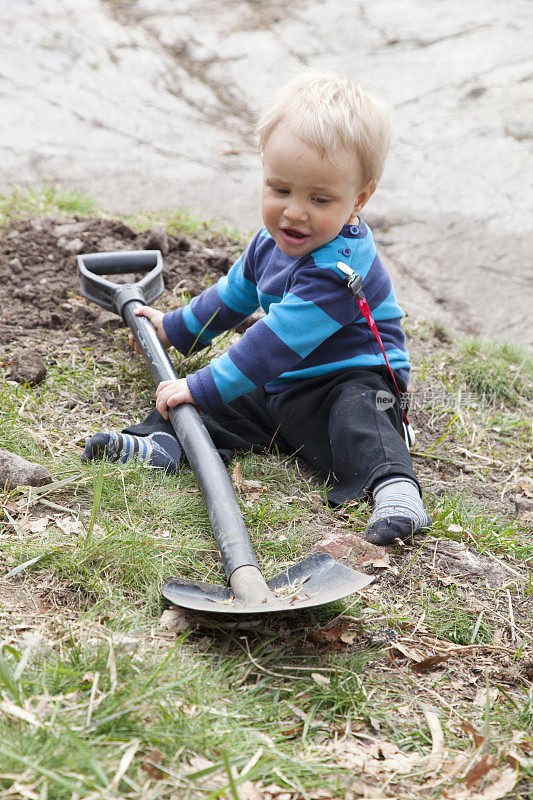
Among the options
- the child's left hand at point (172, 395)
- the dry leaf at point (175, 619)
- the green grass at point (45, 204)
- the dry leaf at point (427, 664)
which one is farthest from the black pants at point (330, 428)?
the green grass at point (45, 204)

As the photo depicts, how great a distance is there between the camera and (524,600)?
7.24ft

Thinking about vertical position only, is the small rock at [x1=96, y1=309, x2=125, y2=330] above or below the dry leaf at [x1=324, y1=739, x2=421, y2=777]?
below

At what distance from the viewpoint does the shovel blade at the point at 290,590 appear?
181 centimetres

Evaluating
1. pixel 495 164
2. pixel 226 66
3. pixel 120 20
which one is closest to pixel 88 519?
pixel 495 164

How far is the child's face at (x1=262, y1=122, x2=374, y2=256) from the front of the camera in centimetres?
249

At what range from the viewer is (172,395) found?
2.59 meters

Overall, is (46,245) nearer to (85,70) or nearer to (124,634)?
(124,634)

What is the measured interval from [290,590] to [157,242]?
8.00 ft

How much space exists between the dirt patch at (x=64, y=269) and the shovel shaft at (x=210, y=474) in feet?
1.91

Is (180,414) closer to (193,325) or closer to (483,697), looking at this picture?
(193,325)

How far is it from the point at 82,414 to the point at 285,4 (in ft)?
26.7

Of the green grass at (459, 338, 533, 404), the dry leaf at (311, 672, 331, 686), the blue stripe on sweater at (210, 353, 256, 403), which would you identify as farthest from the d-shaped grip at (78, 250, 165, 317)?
the dry leaf at (311, 672, 331, 686)

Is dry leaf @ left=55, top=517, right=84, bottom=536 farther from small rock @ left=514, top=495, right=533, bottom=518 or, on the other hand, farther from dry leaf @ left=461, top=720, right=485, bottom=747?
small rock @ left=514, top=495, right=533, bottom=518

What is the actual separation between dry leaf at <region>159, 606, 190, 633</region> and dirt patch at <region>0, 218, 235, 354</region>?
5.44ft
